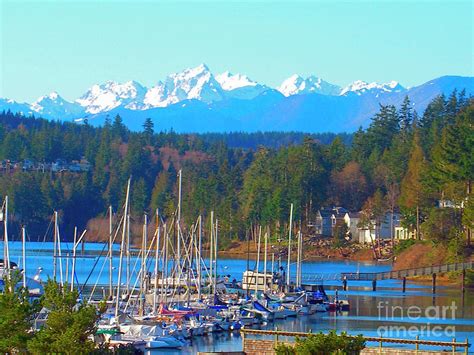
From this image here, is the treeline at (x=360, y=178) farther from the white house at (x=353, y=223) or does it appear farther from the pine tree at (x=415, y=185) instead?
the white house at (x=353, y=223)

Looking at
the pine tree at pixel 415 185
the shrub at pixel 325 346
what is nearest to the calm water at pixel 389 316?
the shrub at pixel 325 346

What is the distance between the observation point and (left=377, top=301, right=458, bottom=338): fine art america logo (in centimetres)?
5772

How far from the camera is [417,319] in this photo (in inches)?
2589

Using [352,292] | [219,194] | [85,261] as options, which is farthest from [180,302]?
[219,194]

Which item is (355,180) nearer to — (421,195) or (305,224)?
(305,224)

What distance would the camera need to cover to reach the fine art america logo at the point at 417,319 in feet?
189

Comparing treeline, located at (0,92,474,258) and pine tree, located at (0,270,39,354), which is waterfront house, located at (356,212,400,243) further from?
pine tree, located at (0,270,39,354)

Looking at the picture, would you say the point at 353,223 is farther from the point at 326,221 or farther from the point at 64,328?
the point at 64,328

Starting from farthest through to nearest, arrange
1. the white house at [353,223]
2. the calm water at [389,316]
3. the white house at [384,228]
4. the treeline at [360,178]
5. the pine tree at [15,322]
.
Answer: the white house at [353,223] → the white house at [384,228] → the treeline at [360,178] → the calm water at [389,316] → the pine tree at [15,322]

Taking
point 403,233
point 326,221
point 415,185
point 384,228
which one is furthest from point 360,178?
point 415,185

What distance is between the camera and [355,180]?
15562 cm

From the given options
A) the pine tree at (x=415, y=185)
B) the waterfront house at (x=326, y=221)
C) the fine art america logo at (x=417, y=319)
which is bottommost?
the fine art america logo at (x=417, y=319)

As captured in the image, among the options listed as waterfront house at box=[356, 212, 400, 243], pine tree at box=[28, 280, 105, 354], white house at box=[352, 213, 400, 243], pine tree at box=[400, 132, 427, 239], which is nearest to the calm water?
pine tree at box=[28, 280, 105, 354]

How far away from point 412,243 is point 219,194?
6096 centimetres
